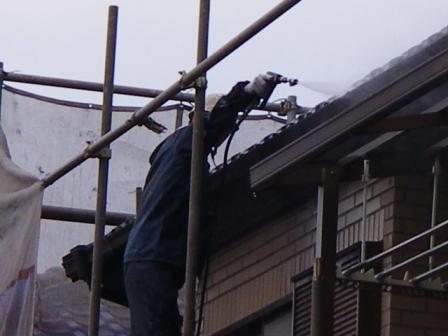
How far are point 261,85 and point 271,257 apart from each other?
2657mm

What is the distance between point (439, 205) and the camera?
7105 mm

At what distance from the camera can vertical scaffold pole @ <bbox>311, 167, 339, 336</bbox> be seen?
5.89 meters

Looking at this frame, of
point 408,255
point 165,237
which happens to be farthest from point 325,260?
point 408,255

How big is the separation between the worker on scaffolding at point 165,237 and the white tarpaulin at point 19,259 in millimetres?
1934

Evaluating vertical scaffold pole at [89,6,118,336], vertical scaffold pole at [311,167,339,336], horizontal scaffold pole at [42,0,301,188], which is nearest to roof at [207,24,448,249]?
vertical scaffold pole at [311,167,339,336]

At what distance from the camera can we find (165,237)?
21.9 ft

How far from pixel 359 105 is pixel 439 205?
1.65 meters

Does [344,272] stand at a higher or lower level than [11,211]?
lower

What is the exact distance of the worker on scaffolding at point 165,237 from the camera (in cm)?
658

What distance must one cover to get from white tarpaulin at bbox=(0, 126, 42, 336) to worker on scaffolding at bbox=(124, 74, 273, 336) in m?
1.93

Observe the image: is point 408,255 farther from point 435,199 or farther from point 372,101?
point 372,101

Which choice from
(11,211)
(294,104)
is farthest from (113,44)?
(294,104)

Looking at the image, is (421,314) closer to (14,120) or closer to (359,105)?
(359,105)

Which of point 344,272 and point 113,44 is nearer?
point 344,272
